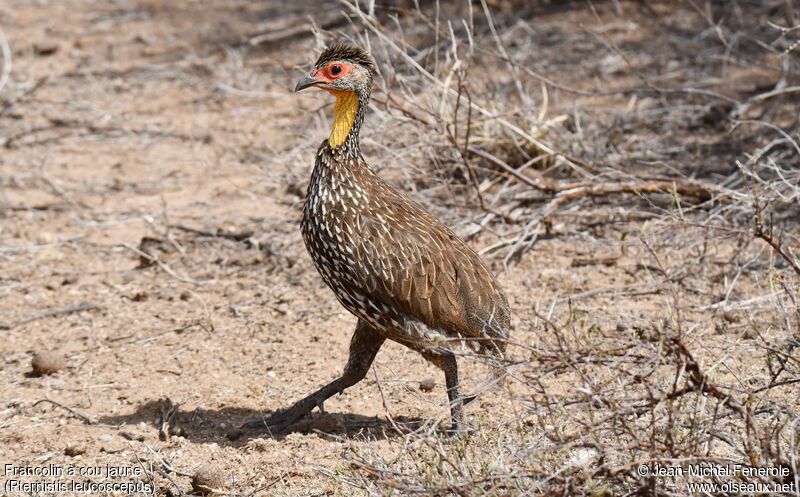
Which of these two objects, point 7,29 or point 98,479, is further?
point 7,29

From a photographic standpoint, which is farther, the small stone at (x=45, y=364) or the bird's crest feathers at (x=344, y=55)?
the small stone at (x=45, y=364)

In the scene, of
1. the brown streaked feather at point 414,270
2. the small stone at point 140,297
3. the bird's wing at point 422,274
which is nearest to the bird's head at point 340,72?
the brown streaked feather at point 414,270

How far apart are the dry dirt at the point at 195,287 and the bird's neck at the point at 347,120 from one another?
4.02 feet

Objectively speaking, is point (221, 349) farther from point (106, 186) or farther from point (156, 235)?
point (106, 186)

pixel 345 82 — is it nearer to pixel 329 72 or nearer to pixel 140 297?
pixel 329 72

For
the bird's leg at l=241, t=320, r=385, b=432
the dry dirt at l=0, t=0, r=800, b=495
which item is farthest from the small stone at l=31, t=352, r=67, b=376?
the bird's leg at l=241, t=320, r=385, b=432

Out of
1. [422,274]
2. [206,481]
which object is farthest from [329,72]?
[206,481]

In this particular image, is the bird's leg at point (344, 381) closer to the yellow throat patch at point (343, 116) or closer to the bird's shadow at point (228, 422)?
the bird's shadow at point (228, 422)

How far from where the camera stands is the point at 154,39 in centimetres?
1216

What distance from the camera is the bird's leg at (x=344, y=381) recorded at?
5395 millimetres

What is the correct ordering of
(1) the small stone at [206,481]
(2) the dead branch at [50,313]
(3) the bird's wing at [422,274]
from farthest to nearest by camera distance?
(2) the dead branch at [50,313]
(3) the bird's wing at [422,274]
(1) the small stone at [206,481]

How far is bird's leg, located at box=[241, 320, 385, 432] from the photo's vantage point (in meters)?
5.39

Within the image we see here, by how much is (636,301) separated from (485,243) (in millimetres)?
1266

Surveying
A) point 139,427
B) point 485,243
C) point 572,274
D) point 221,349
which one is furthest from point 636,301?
point 139,427
